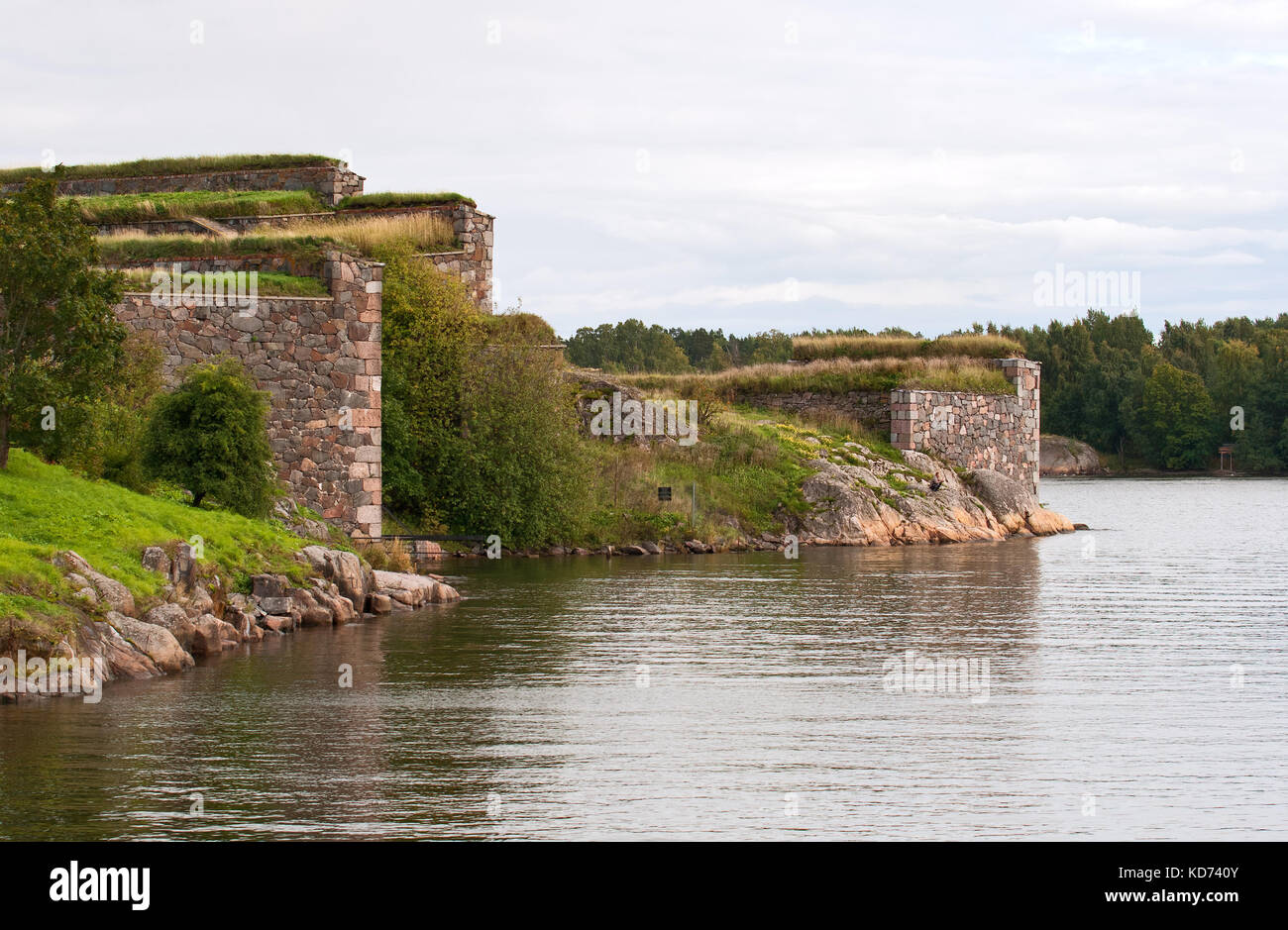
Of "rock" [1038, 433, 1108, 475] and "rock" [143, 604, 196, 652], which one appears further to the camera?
"rock" [1038, 433, 1108, 475]

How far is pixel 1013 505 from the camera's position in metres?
46.4

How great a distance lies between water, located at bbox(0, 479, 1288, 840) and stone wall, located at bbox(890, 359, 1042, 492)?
2150 cm

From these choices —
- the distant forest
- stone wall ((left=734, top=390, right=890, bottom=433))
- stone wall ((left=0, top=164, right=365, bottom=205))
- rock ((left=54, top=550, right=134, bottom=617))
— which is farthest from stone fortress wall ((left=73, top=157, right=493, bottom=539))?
the distant forest

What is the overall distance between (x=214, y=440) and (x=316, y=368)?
6701 mm

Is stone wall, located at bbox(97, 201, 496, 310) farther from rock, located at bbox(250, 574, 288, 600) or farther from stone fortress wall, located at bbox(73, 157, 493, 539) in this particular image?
rock, located at bbox(250, 574, 288, 600)

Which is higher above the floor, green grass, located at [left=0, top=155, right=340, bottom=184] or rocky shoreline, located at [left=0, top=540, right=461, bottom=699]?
green grass, located at [left=0, top=155, right=340, bottom=184]

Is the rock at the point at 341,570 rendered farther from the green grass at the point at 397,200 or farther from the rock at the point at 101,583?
the green grass at the point at 397,200

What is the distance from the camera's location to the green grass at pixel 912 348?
52.9 metres

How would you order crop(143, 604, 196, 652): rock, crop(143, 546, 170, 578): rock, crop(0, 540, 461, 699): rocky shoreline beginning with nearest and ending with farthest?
crop(0, 540, 461, 699): rocky shoreline, crop(143, 604, 196, 652): rock, crop(143, 546, 170, 578): rock

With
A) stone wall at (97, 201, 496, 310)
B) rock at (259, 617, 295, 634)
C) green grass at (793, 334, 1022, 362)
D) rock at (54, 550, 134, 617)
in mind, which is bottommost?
rock at (259, 617, 295, 634)

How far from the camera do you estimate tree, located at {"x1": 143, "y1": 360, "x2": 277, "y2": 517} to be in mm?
23406

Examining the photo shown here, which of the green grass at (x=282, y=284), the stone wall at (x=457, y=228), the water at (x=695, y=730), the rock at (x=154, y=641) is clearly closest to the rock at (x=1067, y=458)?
the stone wall at (x=457, y=228)

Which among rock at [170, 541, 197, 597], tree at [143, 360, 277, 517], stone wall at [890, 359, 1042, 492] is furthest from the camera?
stone wall at [890, 359, 1042, 492]
